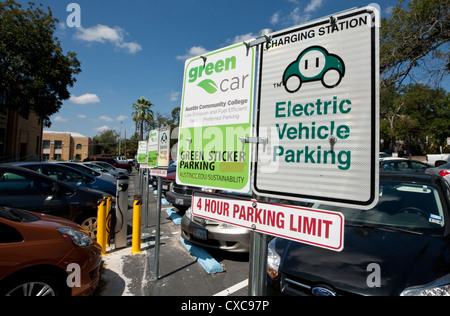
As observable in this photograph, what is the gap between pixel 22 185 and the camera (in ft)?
16.7

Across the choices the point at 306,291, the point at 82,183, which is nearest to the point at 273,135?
the point at 306,291

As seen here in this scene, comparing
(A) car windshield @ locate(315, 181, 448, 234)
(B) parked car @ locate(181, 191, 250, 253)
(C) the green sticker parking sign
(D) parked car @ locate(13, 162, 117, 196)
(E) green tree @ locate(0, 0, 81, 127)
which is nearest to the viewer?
(C) the green sticker parking sign

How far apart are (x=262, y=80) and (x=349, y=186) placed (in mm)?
765

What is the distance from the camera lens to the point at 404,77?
36.5ft

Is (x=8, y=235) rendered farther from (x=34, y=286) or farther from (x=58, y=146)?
(x=58, y=146)

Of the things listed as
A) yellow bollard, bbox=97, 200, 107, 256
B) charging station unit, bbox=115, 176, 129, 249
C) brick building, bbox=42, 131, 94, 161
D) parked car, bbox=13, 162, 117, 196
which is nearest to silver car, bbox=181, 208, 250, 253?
charging station unit, bbox=115, 176, 129, 249

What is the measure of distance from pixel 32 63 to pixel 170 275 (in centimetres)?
1870

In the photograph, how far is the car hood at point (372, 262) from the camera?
209cm

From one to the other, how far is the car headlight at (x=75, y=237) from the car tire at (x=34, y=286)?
45 cm

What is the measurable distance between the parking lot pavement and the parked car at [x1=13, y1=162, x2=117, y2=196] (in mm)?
3160

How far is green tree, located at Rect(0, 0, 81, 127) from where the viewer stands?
15859 mm

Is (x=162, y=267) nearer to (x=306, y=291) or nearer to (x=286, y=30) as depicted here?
(x=306, y=291)

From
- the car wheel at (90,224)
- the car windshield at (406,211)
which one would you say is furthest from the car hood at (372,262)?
the car wheel at (90,224)

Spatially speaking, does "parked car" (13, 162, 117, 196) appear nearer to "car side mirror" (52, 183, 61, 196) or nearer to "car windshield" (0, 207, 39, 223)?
"car side mirror" (52, 183, 61, 196)
